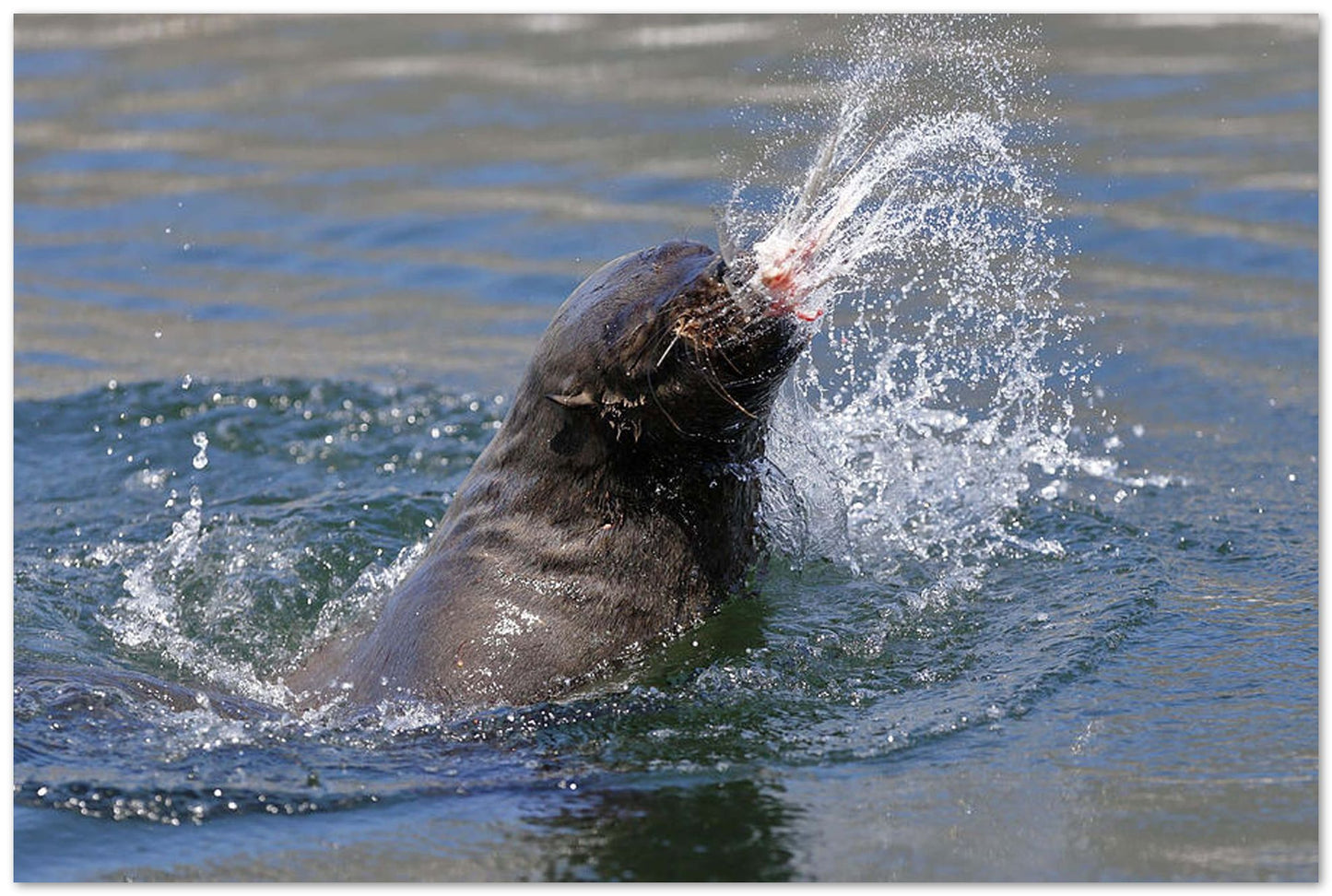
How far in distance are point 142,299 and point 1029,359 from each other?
5.57 m

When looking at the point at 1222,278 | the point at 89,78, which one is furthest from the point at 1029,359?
the point at 89,78

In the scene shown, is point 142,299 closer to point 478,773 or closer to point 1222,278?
→ point 1222,278

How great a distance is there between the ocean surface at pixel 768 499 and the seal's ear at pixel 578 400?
2.60ft

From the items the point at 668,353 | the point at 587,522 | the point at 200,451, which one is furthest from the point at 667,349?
the point at 200,451

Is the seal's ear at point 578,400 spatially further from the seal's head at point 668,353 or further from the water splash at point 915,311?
the water splash at point 915,311

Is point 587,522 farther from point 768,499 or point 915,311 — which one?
point 915,311

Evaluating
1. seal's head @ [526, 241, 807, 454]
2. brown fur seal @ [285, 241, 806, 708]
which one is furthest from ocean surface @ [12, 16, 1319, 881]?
seal's head @ [526, 241, 807, 454]

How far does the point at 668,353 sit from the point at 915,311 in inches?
169

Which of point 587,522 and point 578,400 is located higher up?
point 578,400

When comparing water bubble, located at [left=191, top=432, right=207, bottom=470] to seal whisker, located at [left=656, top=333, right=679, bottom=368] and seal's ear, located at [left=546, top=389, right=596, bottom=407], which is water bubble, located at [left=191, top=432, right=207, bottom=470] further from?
seal whisker, located at [left=656, top=333, right=679, bottom=368]

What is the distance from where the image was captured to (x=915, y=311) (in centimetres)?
923

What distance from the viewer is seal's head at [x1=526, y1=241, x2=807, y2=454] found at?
16.4 feet

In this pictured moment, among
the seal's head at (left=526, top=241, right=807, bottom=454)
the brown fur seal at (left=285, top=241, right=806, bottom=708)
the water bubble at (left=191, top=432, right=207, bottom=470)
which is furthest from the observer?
the water bubble at (left=191, top=432, right=207, bottom=470)

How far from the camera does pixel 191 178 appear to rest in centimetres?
1343
